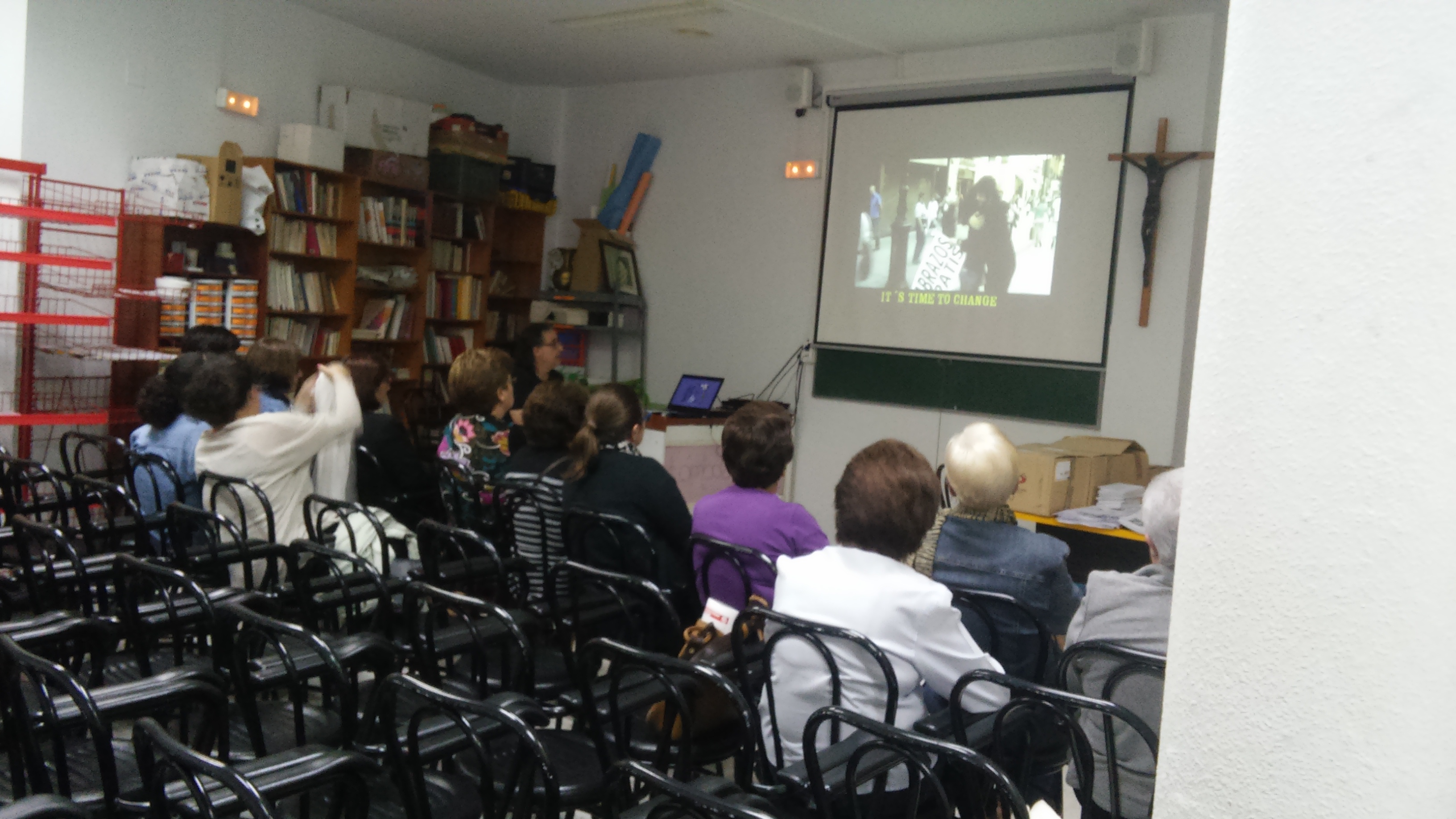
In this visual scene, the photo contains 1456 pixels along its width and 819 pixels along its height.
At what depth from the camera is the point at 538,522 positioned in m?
3.01

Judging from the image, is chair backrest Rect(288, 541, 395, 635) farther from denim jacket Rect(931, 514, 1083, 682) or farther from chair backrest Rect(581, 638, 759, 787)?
denim jacket Rect(931, 514, 1083, 682)

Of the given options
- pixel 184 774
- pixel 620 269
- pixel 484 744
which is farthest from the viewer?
pixel 620 269

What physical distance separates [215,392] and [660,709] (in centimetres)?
185

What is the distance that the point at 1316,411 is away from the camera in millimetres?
835

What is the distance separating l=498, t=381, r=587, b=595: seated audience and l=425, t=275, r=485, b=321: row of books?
145 inches

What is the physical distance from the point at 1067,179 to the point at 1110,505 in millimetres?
2079

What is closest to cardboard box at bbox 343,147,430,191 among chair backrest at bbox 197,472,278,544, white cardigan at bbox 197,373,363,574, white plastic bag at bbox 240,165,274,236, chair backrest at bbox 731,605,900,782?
white plastic bag at bbox 240,165,274,236

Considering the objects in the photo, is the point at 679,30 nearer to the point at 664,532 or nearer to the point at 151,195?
the point at 151,195

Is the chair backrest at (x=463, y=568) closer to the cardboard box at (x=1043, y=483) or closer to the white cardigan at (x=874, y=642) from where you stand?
the white cardigan at (x=874, y=642)

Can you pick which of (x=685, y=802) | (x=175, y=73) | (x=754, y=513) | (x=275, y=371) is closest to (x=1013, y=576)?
(x=754, y=513)

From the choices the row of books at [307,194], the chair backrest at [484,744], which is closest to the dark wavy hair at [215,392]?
the chair backrest at [484,744]

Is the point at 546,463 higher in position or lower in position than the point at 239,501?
higher

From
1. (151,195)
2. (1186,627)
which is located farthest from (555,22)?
(1186,627)

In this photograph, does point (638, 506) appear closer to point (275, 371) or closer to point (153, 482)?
point (153, 482)
